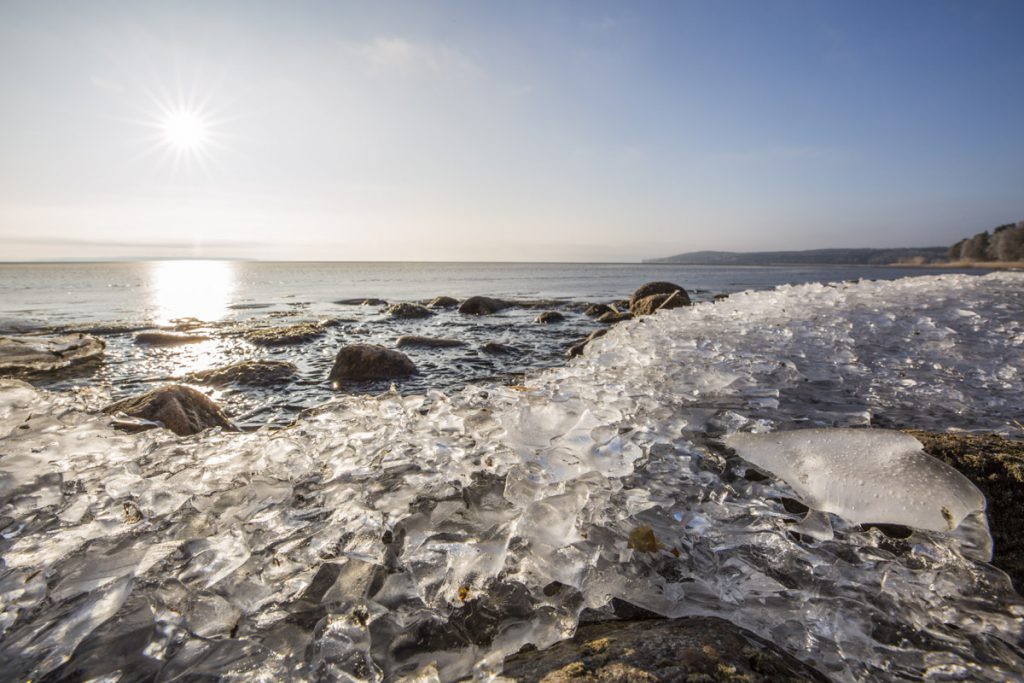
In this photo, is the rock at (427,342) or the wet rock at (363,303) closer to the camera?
the rock at (427,342)

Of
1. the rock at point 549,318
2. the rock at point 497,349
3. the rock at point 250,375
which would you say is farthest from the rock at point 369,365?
the rock at point 549,318

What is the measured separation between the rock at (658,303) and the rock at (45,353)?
13096 millimetres

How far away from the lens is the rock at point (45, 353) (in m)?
8.88

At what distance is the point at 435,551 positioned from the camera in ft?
6.00

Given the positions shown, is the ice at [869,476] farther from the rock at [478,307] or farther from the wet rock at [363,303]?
the wet rock at [363,303]

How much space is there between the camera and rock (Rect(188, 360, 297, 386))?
25.1 ft

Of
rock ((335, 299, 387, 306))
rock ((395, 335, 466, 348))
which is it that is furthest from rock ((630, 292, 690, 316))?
rock ((335, 299, 387, 306))

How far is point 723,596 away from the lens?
5.43 feet

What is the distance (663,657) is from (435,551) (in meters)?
0.94

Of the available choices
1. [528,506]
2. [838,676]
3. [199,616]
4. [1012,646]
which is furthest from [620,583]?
[199,616]

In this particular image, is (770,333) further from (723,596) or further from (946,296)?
(723,596)

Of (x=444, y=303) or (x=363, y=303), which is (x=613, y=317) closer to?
(x=444, y=303)

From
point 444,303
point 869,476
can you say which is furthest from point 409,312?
point 869,476

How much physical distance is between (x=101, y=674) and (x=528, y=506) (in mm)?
1529
